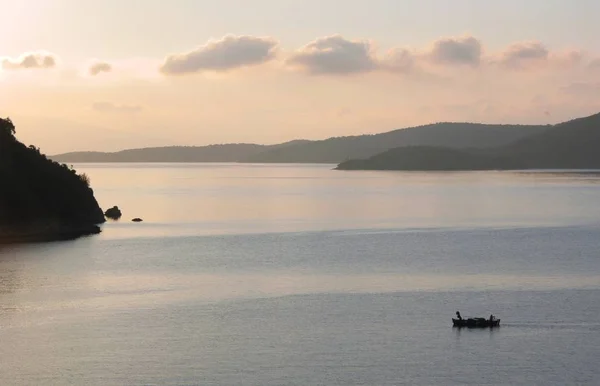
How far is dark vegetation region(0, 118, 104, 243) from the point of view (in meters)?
145

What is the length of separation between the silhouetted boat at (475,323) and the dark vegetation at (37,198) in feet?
297

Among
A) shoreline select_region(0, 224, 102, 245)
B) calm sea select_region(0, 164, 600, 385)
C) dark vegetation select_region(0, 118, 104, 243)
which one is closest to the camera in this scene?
calm sea select_region(0, 164, 600, 385)

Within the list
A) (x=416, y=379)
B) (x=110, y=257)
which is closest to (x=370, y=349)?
(x=416, y=379)

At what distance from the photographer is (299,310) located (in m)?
78.2

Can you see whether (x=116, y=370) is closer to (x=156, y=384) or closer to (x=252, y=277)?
(x=156, y=384)

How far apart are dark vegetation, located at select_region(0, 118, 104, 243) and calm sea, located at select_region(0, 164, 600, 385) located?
12.9 metres

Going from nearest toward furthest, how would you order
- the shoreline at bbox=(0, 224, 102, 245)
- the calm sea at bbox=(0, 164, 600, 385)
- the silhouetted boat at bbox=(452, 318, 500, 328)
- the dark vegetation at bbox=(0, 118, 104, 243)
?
the calm sea at bbox=(0, 164, 600, 385) → the silhouetted boat at bbox=(452, 318, 500, 328) → the shoreline at bbox=(0, 224, 102, 245) → the dark vegetation at bbox=(0, 118, 104, 243)

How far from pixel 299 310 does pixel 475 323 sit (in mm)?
16688

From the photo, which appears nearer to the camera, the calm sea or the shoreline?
the calm sea

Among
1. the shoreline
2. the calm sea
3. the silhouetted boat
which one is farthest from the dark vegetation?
the silhouetted boat

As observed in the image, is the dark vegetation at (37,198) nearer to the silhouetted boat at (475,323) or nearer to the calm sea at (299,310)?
the calm sea at (299,310)

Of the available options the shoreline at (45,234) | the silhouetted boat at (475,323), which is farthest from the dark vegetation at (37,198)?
the silhouetted boat at (475,323)

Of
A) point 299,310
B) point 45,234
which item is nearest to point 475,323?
point 299,310

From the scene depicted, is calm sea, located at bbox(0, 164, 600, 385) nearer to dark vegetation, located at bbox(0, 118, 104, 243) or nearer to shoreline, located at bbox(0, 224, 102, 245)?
shoreline, located at bbox(0, 224, 102, 245)
